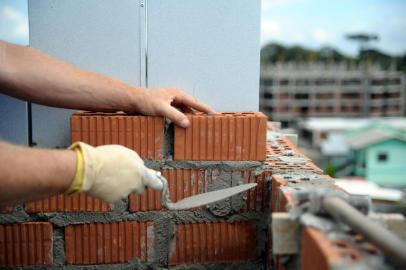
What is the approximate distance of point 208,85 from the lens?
8.40ft

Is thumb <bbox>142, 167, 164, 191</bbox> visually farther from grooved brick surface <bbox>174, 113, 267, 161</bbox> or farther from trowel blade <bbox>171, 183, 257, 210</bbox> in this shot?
grooved brick surface <bbox>174, 113, 267, 161</bbox>

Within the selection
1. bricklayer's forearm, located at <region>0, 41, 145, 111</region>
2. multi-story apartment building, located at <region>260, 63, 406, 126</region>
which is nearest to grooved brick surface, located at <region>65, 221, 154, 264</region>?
bricklayer's forearm, located at <region>0, 41, 145, 111</region>

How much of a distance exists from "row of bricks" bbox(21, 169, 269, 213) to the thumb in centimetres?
42

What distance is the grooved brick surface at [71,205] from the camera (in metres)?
2.33

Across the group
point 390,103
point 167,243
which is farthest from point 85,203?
point 390,103

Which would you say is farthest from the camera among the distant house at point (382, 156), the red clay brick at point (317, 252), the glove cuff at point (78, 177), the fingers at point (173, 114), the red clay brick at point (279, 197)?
the distant house at point (382, 156)

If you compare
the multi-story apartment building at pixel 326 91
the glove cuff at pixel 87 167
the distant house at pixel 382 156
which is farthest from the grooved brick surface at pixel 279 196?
the multi-story apartment building at pixel 326 91

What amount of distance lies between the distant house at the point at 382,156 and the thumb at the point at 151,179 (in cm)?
2707

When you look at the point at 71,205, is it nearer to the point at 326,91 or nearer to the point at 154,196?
the point at 154,196

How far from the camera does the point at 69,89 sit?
7.57 feet

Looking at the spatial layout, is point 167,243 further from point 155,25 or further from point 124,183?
point 155,25

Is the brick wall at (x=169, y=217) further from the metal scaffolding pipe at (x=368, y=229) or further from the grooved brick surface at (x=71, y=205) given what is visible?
the metal scaffolding pipe at (x=368, y=229)

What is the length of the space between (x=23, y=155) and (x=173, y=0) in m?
1.25

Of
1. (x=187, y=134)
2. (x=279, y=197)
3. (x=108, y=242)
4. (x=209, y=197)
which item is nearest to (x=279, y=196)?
(x=279, y=197)
